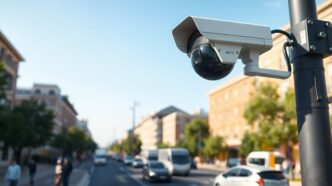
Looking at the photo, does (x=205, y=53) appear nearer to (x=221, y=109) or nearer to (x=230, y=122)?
(x=230, y=122)

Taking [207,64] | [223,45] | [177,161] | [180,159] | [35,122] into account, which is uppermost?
[35,122]

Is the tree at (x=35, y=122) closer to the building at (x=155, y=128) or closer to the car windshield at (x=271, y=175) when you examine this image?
the car windshield at (x=271, y=175)

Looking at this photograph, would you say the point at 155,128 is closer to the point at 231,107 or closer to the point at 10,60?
the point at 231,107

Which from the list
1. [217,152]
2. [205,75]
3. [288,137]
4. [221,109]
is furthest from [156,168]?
[221,109]

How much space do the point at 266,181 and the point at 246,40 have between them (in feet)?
42.8

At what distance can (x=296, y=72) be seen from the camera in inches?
93.8

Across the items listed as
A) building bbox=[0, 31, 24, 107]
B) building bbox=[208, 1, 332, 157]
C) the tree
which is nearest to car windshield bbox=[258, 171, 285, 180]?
building bbox=[208, 1, 332, 157]

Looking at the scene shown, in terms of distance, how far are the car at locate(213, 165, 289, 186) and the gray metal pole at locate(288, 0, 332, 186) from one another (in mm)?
12598

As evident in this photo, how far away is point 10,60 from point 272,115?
4113 centimetres

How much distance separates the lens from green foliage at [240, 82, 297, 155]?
2972cm

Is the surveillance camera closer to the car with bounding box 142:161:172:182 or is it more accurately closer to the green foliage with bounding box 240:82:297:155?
the car with bounding box 142:161:172:182

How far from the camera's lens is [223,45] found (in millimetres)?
2340

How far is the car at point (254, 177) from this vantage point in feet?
46.6

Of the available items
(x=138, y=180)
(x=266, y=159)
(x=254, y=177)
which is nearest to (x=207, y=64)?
(x=254, y=177)
